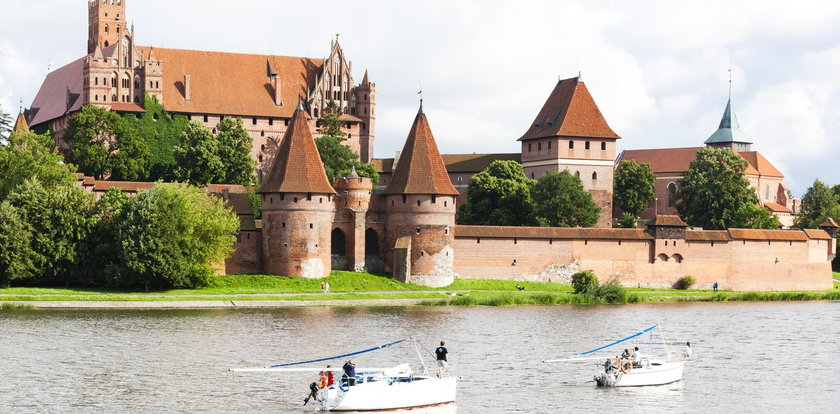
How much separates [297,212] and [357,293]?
4.96m

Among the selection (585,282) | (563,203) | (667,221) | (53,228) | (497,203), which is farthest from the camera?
(497,203)

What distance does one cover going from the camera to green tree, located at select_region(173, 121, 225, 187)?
3342 inches

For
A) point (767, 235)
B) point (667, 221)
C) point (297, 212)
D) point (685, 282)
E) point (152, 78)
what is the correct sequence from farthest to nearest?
point (152, 78)
point (767, 235)
point (667, 221)
point (685, 282)
point (297, 212)

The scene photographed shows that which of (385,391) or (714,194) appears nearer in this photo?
(385,391)

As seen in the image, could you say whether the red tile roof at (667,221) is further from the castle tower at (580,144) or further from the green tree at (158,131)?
the green tree at (158,131)

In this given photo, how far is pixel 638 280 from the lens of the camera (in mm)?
74812

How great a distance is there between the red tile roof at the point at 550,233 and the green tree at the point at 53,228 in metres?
18.9

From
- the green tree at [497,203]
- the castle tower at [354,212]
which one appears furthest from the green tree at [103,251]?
the green tree at [497,203]

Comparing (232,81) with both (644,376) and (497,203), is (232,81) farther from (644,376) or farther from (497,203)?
(644,376)

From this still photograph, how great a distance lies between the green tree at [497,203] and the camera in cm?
8138

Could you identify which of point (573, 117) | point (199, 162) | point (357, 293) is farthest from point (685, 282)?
point (199, 162)

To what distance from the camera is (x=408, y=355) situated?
4528cm

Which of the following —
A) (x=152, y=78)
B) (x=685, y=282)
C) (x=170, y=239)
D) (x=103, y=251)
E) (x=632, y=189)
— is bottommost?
(x=685, y=282)

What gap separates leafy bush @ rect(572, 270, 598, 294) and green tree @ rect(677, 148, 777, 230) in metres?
19.4
